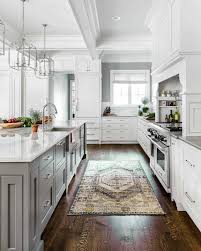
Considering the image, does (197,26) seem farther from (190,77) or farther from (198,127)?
(198,127)

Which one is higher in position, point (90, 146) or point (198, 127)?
point (198, 127)

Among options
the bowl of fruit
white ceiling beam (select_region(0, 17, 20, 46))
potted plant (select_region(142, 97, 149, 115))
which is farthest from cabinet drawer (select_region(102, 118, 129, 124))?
Answer: the bowl of fruit

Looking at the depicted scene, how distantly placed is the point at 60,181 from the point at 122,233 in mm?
994

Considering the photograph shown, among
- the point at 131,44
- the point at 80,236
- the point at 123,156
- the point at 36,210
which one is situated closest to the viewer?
the point at 36,210

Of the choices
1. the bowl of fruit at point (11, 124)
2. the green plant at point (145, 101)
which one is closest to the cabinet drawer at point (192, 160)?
the bowl of fruit at point (11, 124)

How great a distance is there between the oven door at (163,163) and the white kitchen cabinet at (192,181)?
1.92 feet

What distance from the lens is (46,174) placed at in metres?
2.41

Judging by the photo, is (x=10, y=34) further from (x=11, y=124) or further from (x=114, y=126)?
(x=114, y=126)

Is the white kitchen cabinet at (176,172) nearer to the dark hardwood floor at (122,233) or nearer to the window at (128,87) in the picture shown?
the dark hardwood floor at (122,233)

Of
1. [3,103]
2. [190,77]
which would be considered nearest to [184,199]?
[190,77]

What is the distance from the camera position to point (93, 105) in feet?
29.6

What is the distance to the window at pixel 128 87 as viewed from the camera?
9.76 metres

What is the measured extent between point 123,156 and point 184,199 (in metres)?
3.97


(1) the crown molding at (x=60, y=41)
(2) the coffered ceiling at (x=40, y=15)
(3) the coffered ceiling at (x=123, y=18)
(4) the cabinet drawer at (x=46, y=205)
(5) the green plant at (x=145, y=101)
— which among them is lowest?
(4) the cabinet drawer at (x=46, y=205)
